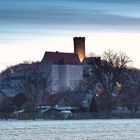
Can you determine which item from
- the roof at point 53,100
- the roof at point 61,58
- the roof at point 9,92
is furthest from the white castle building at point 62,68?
the roof at point 53,100

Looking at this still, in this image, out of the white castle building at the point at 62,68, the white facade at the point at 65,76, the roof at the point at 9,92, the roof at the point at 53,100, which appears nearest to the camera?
the roof at the point at 53,100

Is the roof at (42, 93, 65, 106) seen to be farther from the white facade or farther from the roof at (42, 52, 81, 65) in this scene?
the roof at (42, 52, 81, 65)

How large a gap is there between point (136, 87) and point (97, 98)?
29614mm

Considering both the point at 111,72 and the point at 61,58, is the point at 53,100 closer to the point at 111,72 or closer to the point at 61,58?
the point at 111,72

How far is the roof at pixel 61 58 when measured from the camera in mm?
188500

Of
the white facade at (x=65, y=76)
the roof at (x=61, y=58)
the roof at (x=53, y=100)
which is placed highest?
the roof at (x=61, y=58)

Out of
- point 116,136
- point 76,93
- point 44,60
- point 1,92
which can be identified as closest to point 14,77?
point 44,60

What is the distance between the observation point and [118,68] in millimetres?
134750

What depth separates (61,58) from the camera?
19088 centimetres

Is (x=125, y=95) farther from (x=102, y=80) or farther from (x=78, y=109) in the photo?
(x=78, y=109)

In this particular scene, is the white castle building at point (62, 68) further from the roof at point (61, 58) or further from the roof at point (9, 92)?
the roof at point (9, 92)

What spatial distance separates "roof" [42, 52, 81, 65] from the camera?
618 ft

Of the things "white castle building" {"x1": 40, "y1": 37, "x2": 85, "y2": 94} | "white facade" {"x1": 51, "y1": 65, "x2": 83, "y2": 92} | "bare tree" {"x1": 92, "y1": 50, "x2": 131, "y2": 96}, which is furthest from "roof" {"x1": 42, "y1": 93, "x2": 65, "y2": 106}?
"white castle building" {"x1": 40, "y1": 37, "x2": 85, "y2": 94}

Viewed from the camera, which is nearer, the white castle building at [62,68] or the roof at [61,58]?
the white castle building at [62,68]
